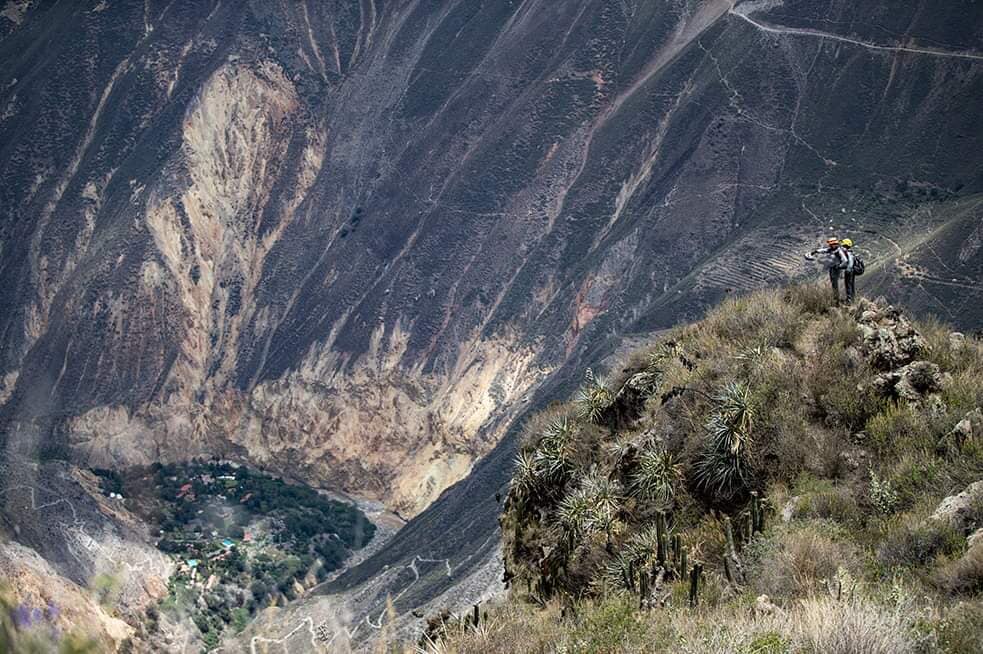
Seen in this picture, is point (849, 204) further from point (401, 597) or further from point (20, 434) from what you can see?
point (20, 434)

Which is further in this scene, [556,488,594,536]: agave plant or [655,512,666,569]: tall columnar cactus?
[556,488,594,536]: agave plant

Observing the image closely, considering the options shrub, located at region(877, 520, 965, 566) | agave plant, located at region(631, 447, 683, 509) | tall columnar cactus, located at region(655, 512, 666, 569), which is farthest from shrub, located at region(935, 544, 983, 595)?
agave plant, located at region(631, 447, 683, 509)

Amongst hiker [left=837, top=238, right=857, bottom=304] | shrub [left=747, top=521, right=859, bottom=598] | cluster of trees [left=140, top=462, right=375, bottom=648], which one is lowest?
cluster of trees [left=140, top=462, right=375, bottom=648]

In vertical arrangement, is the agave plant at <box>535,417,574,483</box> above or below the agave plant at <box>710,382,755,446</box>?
below

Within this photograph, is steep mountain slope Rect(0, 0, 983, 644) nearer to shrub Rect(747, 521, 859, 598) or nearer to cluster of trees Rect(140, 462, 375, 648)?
cluster of trees Rect(140, 462, 375, 648)

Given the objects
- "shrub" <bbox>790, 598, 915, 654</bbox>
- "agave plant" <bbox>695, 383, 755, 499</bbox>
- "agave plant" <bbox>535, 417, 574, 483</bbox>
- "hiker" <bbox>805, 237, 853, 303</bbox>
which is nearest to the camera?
"shrub" <bbox>790, 598, 915, 654</bbox>

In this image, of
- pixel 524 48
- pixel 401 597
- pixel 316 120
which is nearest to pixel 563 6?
pixel 524 48
